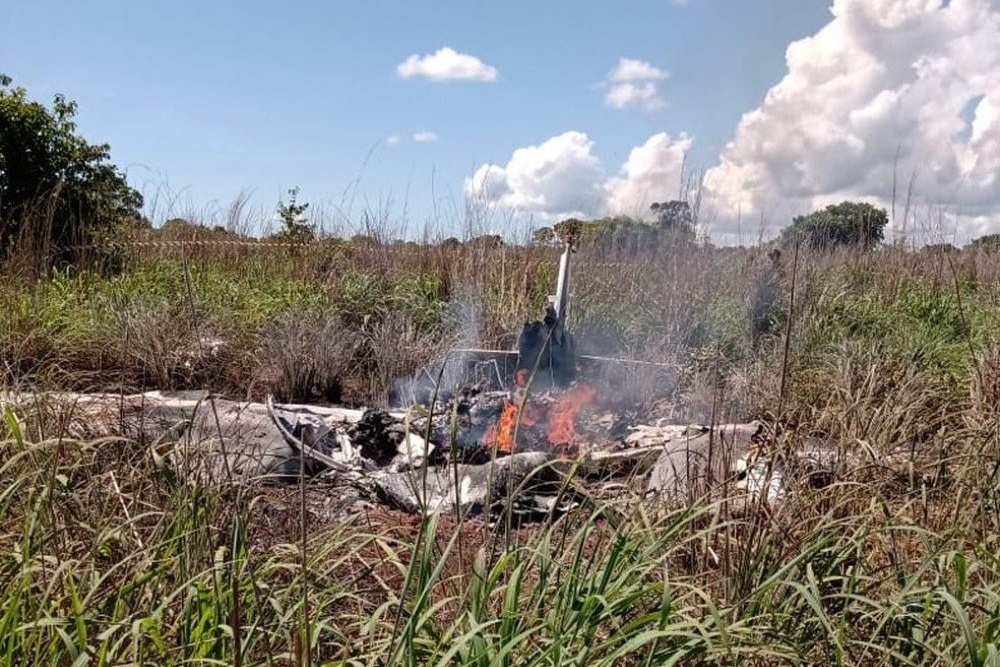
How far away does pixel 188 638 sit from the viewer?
5.74ft

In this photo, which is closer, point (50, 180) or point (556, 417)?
point (556, 417)

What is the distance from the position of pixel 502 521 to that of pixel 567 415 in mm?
2343

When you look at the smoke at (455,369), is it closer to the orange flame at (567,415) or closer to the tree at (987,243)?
the orange flame at (567,415)

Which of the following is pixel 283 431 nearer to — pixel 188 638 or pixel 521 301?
pixel 188 638

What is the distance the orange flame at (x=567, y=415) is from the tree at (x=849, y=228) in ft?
17.7

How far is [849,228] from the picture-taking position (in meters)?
11.0

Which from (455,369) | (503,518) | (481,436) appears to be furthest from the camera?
(455,369)

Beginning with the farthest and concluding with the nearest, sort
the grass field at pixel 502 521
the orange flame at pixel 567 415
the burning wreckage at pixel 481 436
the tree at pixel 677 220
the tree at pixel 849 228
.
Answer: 1. the tree at pixel 849 228
2. the tree at pixel 677 220
3. the orange flame at pixel 567 415
4. the burning wreckage at pixel 481 436
5. the grass field at pixel 502 521

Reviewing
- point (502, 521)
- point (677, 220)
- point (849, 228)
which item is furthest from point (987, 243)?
point (502, 521)

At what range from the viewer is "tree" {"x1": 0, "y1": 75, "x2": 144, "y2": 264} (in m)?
8.55

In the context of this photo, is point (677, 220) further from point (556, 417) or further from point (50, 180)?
point (50, 180)

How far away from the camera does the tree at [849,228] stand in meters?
10.4

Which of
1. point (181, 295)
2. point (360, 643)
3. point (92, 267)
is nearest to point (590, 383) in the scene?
point (181, 295)

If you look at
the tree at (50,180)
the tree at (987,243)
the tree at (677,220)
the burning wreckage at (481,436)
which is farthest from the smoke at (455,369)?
the tree at (987,243)
